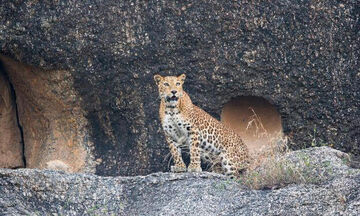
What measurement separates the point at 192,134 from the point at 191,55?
1248 millimetres

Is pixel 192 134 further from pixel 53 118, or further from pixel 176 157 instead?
pixel 53 118

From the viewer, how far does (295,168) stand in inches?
441

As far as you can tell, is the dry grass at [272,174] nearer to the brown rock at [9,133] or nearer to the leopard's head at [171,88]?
the leopard's head at [171,88]

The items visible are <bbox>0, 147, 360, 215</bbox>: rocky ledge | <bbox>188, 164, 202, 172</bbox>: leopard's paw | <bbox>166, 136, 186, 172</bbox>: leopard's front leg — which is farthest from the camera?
<bbox>166, 136, 186, 172</bbox>: leopard's front leg

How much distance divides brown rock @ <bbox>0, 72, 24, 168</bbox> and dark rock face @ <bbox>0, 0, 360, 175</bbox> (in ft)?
4.21

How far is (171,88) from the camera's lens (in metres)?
12.7

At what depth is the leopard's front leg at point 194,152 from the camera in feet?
41.4

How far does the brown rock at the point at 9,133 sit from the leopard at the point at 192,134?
2.54 meters

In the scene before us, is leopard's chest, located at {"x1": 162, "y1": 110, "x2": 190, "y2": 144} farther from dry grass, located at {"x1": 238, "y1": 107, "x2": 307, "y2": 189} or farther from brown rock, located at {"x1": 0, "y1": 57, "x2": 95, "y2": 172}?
brown rock, located at {"x1": 0, "y1": 57, "x2": 95, "y2": 172}

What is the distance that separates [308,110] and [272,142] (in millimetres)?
798

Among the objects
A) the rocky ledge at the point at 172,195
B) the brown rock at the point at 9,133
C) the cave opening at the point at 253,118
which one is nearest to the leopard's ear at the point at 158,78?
the cave opening at the point at 253,118

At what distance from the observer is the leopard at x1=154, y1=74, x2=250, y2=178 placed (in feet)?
41.9

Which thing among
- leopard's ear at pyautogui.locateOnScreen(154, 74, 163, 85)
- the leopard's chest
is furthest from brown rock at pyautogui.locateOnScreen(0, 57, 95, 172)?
the leopard's chest

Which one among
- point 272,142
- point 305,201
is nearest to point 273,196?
point 305,201
